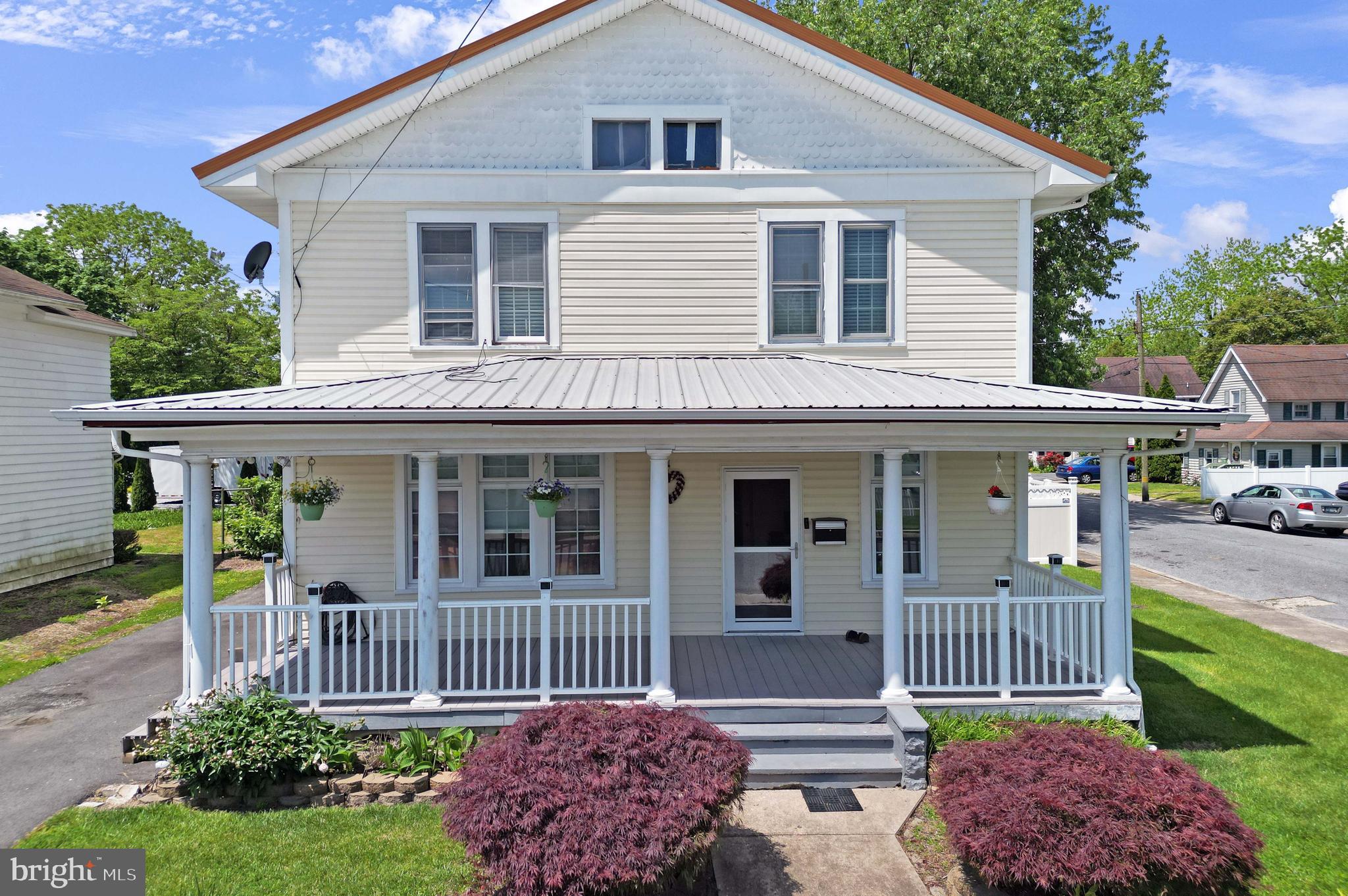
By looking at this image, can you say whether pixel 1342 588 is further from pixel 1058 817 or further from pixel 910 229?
pixel 1058 817

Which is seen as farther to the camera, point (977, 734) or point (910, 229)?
point (910, 229)

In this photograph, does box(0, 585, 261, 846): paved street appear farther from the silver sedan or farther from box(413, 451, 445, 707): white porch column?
the silver sedan

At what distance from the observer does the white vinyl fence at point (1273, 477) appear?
95.1ft

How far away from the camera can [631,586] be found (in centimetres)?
916

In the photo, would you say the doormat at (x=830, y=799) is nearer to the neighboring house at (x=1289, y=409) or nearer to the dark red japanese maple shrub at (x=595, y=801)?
the dark red japanese maple shrub at (x=595, y=801)

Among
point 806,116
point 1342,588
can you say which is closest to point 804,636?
point 806,116

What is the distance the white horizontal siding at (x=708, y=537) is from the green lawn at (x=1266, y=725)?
263 cm

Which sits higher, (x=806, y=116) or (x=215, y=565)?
(x=806, y=116)

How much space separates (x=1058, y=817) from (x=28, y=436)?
687 inches

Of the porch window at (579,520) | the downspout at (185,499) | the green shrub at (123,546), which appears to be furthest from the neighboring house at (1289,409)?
the green shrub at (123,546)

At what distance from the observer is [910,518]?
9.36m

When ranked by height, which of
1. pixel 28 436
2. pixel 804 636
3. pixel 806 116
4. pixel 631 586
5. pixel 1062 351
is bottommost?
pixel 804 636

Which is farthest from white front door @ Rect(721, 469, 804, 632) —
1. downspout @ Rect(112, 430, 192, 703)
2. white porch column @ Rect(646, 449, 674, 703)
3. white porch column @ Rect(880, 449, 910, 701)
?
downspout @ Rect(112, 430, 192, 703)

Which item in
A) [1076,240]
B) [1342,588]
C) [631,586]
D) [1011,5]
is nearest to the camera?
[631,586]
